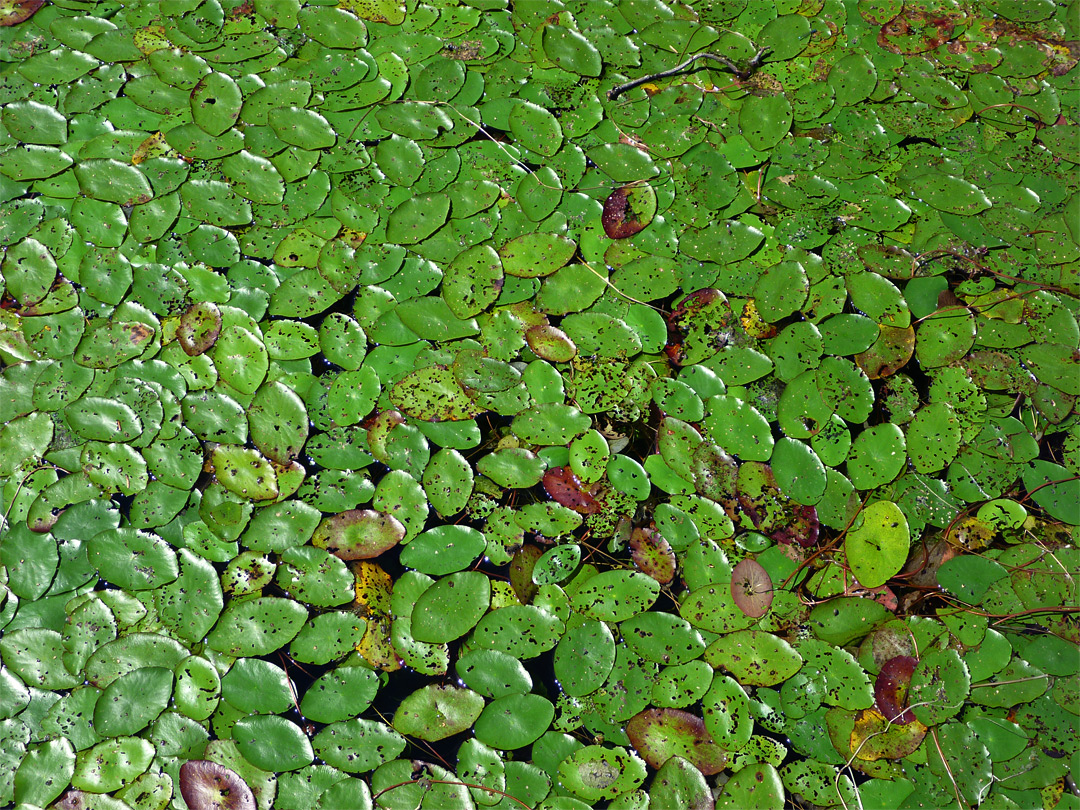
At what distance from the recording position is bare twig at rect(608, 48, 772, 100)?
2438 millimetres

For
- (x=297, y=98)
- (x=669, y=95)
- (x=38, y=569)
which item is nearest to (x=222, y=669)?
(x=38, y=569)

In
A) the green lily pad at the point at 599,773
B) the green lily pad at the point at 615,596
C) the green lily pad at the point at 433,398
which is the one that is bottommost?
the green lily pad at the point at 599,773

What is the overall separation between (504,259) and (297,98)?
3.23 feet

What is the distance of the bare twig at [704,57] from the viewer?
2.44 meters

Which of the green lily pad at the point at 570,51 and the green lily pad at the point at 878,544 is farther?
the green lily pad at the point at 570,51

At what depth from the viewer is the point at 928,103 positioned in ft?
8.02

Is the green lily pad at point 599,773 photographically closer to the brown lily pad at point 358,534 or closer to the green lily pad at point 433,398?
the brown lily pad at point 358,534

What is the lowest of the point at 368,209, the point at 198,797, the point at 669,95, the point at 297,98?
the point at 198,797

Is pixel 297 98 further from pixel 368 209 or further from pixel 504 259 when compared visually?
pixel 504 259

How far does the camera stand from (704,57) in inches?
97.3

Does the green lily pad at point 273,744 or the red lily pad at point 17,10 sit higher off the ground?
the red lily pad at point 17,10

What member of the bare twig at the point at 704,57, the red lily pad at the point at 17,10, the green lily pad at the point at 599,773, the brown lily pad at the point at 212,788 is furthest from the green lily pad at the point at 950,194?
the red lily pad at the point at 17,10

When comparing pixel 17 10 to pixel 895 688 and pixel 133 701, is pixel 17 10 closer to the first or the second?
pixel 133 701

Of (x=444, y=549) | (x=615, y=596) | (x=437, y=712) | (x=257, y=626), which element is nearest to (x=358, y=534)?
(x=444, y=549)
